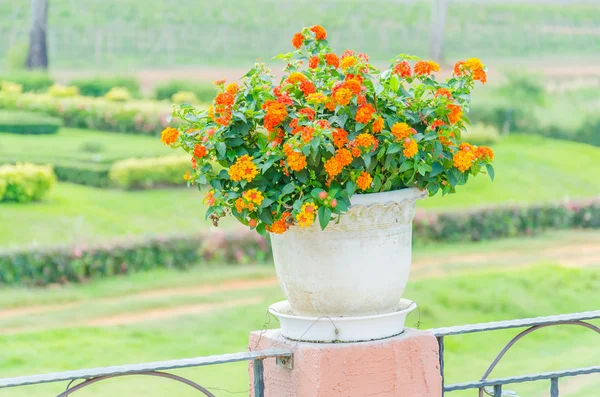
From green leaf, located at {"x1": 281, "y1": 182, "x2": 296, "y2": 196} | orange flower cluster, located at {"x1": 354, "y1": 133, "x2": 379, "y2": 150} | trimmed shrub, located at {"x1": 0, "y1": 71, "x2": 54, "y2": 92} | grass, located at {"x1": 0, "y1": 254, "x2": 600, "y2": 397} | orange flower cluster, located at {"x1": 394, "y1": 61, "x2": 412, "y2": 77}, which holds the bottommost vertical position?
grass, located at {"x1": 0, "y1": 254, "x2": 600, "y2": 397}

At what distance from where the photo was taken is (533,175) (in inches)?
588

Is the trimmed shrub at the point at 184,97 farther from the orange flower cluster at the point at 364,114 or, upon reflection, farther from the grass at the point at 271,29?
the orange flower cluster at the point at 364,114

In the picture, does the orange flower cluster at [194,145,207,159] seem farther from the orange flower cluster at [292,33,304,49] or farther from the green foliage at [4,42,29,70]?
the green foliage at [4,42,29,70]

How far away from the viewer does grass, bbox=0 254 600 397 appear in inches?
255

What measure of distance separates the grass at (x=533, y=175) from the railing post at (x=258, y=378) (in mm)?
10639

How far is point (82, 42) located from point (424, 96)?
60.8 ft

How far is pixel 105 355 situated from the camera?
671cm

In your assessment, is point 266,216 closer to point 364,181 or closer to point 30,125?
point 364,181

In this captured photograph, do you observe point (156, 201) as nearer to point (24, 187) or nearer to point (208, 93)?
point (24, 187)

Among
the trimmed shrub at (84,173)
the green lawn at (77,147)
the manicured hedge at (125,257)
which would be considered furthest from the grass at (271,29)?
the manicured hedge at (125,257)

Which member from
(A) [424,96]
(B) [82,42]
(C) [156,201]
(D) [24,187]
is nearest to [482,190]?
(C) [156,201]

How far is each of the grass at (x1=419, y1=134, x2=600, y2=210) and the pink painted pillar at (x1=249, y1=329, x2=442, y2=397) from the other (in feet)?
34.5

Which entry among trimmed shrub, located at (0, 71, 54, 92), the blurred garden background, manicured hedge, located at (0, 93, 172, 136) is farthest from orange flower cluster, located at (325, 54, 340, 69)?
trimmed shrub, located at (0, 71, 54, 92)

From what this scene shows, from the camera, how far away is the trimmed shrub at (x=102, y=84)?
15.4 metres
